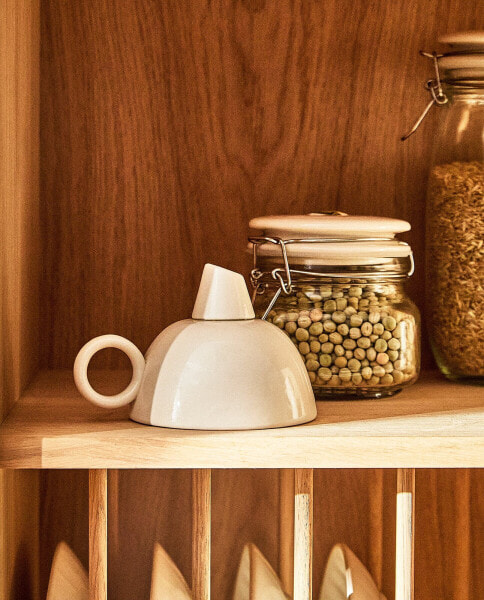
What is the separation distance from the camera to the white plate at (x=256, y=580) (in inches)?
30.0

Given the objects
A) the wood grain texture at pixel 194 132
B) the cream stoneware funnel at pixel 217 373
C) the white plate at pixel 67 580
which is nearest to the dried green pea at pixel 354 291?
the cream stoneware funnel at pixel 217 373

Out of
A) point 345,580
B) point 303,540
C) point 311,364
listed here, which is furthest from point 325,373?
point 345,580

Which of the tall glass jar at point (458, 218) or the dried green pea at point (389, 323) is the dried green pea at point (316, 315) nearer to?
the dried green pea at point (389, 323)

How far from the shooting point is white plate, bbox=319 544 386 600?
0.80 metres

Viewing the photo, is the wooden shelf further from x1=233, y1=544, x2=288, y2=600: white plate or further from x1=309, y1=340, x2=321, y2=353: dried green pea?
x1=233, y1=544, x2=288, y2=600: white plate

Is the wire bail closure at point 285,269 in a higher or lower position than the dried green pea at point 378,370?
higher

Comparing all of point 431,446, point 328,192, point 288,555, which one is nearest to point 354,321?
point 431,446

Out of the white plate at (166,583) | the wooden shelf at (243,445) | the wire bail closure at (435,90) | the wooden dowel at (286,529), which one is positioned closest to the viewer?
the wooden shelf at (243,445)

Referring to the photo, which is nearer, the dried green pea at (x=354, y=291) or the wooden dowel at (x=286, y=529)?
the dried green pea at (x=354, y=291)

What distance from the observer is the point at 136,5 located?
0.91m

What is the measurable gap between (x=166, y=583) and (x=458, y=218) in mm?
437

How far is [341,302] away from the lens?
73 cm

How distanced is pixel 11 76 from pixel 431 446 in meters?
0.44

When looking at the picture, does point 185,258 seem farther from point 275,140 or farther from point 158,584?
point 158,584
